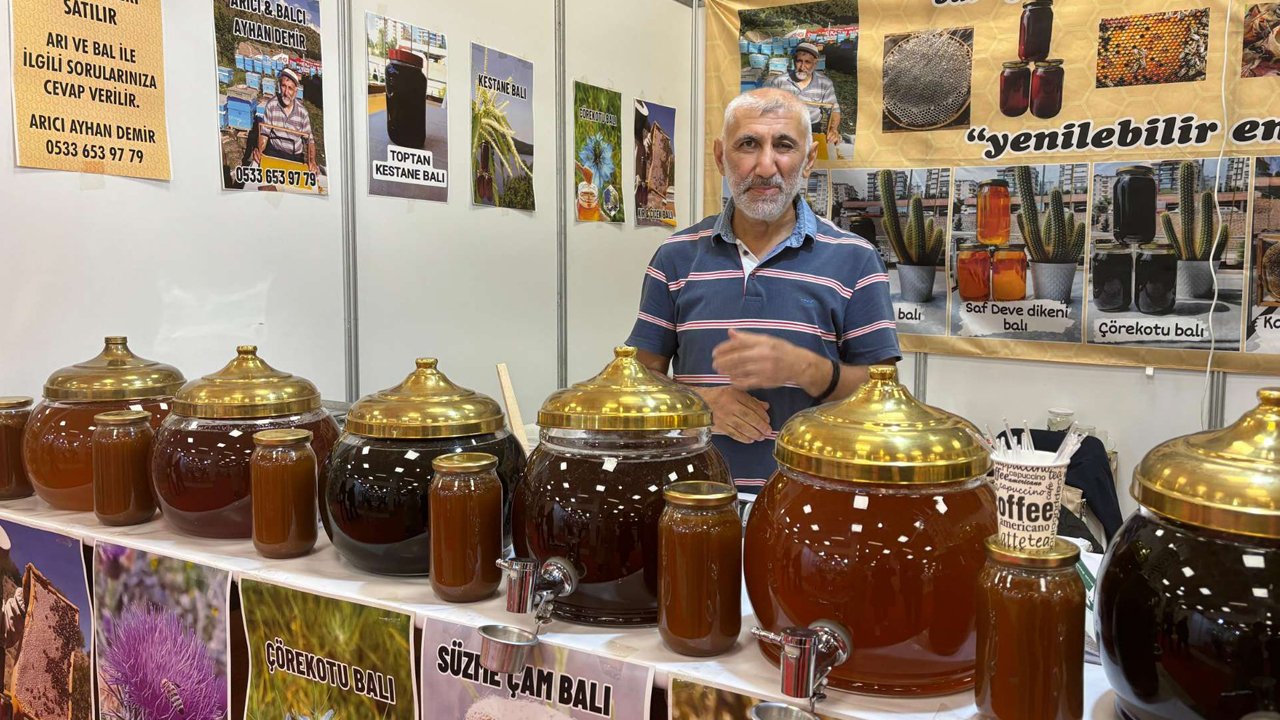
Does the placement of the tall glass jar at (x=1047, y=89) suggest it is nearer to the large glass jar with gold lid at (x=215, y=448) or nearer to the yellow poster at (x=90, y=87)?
the yellow poster at (x=90, y=87)

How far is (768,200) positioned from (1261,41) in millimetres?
1858

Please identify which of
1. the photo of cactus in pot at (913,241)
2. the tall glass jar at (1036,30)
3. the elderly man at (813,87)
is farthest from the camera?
the elderly man at (813,87)

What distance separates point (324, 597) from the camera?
106 cm

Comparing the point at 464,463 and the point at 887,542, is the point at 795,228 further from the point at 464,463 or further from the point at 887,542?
the point at 887,542

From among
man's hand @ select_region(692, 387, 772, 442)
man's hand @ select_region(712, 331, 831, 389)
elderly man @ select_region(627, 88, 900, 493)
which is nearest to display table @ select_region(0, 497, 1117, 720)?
man's hand @ select_region(712, 331, 831, 389)

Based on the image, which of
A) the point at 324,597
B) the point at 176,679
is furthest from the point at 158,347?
the point at 324,597

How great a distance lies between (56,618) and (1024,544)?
1.30 metres

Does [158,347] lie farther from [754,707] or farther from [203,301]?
[754,707]

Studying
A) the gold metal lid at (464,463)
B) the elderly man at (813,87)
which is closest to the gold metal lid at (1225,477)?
the gold metal lid at (464,463)

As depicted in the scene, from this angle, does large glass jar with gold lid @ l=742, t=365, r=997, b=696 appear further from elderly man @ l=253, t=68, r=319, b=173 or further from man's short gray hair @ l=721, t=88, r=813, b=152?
elderly man @ l=253, t=68, r=319, b=173

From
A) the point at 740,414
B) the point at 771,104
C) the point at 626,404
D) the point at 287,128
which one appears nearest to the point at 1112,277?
the point at 771,104

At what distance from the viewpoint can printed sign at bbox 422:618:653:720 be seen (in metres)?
0.88

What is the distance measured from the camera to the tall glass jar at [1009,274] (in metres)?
3.29

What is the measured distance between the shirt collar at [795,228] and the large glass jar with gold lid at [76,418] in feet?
4.20
